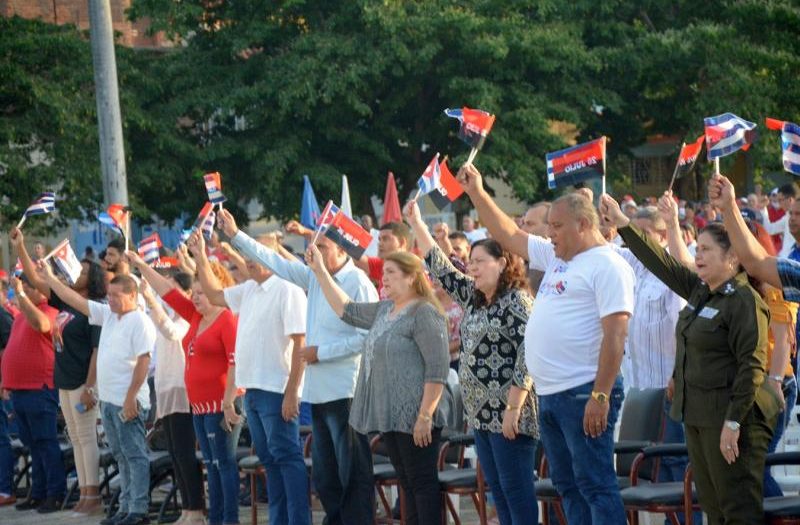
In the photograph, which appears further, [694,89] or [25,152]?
[694,89]

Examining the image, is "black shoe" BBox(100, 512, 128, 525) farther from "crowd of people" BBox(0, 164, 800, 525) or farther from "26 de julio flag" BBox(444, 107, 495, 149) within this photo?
"26 de julio flag" BBox(444, 107, 495, 149)

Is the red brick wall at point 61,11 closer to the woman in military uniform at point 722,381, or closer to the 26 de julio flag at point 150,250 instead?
the 26 de julio flag at point 150,250

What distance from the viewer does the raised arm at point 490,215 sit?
7.71m

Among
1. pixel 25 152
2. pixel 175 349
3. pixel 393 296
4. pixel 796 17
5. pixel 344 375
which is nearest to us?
pixel 393 296

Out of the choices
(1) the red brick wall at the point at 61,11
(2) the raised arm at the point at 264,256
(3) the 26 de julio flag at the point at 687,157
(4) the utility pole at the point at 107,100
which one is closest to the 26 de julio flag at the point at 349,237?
(2) the raised arm at the point at 264,256

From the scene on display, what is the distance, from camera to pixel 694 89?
29.4 m

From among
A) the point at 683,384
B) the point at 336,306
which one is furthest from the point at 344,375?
the point at 683,384

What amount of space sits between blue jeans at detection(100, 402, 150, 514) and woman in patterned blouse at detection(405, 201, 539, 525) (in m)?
4.21

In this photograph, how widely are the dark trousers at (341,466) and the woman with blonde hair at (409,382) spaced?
2.02ft

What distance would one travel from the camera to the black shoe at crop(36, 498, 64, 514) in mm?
12945

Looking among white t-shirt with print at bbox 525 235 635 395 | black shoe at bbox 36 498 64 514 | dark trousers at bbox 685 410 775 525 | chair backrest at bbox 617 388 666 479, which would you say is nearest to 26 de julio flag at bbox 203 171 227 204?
black shoe at bbox 36 498 64 514

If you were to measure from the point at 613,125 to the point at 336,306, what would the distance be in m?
23.2

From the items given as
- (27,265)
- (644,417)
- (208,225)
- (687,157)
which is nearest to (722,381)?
(687,157)

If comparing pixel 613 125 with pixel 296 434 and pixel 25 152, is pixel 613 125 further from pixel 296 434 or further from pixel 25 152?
pixel 296 434
